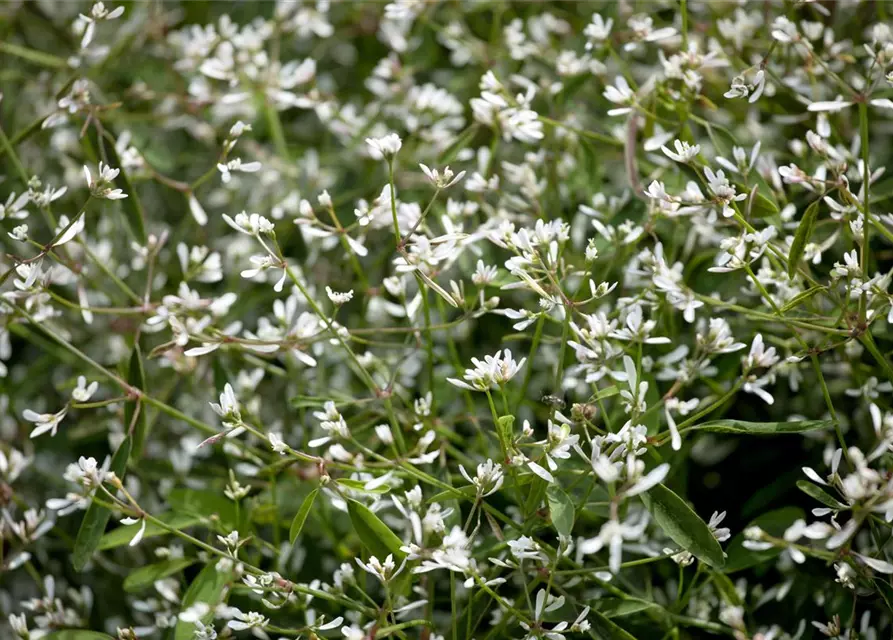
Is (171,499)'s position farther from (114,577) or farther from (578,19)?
(578,19)

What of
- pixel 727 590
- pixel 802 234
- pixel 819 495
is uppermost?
pixel 802 234

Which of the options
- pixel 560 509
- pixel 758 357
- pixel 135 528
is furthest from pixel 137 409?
pixel 758 357

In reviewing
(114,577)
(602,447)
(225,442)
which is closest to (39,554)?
(114,577)

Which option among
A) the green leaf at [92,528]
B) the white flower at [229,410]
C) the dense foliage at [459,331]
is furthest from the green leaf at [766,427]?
the green leaf at [92,528]

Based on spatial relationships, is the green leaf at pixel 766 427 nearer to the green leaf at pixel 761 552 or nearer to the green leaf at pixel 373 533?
the green leaf at pixel 761 552

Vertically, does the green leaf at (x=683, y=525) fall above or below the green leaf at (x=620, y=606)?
above

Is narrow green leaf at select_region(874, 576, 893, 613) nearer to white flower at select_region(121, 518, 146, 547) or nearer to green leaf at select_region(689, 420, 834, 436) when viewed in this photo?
green leaf at select_region(689, 420, 834, 436)

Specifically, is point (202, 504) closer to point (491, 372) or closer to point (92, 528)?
point (92, 528)
